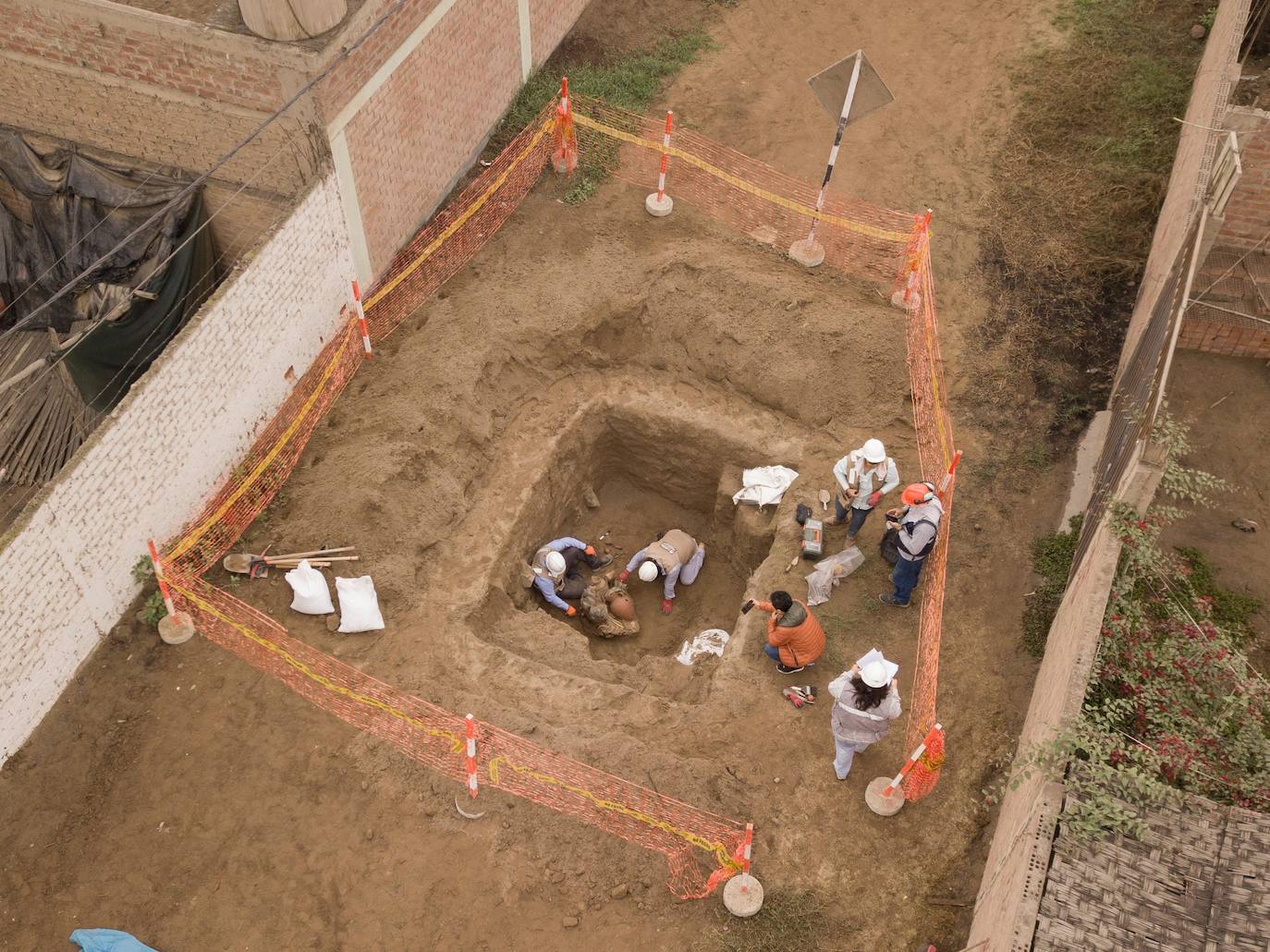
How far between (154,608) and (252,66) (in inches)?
201

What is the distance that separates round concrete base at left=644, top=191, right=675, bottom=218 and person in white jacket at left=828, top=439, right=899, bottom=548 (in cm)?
445

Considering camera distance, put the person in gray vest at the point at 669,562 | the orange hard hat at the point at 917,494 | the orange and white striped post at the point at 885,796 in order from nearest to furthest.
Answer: the orange and white striped post at the point at 885,796 < the orange hard hat at the point at 917,494 < the person in gray vest at the point at 669,562

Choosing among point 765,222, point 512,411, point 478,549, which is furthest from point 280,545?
point 765,222

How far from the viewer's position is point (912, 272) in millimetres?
12000

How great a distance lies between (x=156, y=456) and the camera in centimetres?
889

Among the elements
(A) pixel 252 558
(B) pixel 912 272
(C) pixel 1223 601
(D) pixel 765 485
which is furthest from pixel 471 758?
(B) pixel 912 272

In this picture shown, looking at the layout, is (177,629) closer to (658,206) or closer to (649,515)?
(649,515)

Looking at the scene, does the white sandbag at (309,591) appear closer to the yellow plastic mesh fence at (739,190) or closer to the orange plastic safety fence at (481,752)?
the orange plastic safety fence at (481,752)

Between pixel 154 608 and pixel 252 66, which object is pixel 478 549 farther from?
pixel 252 66

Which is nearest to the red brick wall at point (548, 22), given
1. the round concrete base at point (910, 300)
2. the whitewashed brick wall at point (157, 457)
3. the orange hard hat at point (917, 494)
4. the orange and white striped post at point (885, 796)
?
the whitewashed brick wall at point (157, 457)

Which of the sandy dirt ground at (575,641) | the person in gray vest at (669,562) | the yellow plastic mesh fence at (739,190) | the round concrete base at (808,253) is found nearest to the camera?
the sandy dirt ground at (575,641)

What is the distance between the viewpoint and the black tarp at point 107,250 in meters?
10.9

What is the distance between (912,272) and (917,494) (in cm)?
398

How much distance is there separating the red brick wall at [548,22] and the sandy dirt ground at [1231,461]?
9039mm
